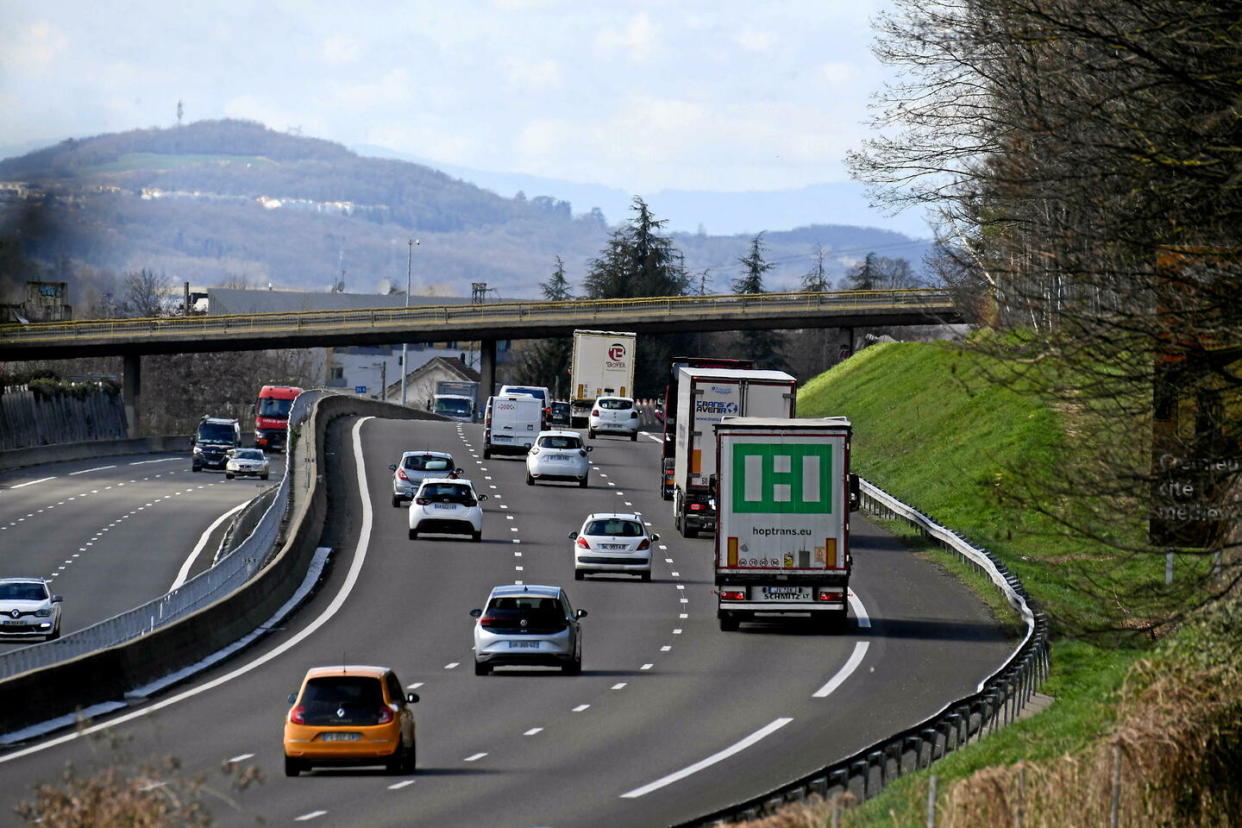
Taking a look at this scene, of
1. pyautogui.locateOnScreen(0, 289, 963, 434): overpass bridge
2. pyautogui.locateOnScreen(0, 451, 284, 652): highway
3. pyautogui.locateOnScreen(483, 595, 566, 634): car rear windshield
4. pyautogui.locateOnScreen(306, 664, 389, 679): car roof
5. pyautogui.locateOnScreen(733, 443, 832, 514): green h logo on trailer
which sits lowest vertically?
pyautogui.locateOnScreen(0, 451, 284, 652): highway

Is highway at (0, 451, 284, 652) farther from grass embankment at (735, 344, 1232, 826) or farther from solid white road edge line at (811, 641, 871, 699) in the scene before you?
grass embankment at (735, 344, 1232, 826)

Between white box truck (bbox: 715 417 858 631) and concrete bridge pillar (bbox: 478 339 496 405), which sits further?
concrete bridge pillar (bbox: 478 339 496 405)

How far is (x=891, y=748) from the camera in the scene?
18.9 meters

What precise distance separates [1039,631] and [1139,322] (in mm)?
12522

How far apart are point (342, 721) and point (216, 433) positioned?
76.7 meters

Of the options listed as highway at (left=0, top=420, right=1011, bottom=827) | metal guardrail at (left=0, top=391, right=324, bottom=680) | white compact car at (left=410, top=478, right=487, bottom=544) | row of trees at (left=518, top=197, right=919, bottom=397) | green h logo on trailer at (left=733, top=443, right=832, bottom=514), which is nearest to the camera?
highway at (left=0, top=420, right=1011, bottom=827)

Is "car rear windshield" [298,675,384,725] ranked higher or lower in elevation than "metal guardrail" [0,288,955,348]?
lower

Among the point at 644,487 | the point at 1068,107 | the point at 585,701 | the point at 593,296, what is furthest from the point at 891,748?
the point at 593,296

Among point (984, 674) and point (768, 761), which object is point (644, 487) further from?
point (768, 761)

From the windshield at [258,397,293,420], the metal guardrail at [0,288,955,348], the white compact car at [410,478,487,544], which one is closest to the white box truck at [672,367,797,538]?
the white compact car at [410,478,487,544]

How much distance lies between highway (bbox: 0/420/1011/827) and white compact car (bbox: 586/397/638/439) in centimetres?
2721

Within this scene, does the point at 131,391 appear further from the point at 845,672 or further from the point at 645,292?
the point at 845,672

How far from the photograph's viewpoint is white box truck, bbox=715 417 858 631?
3297 cm

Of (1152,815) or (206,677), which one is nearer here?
(1152,815)
